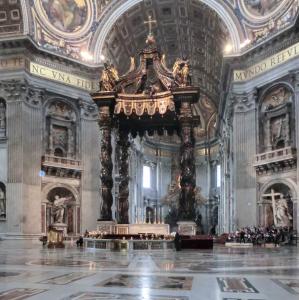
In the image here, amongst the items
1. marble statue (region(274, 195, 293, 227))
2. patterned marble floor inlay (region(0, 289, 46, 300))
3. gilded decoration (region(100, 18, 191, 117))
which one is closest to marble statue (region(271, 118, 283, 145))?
marble statue (region(274, 195, 293, 227))

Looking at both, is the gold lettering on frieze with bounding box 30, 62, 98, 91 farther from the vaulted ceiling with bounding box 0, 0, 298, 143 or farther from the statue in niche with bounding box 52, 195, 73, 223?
the statue in niche with bounding box 52, 195, 73, 223

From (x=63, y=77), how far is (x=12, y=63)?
2.92 meters

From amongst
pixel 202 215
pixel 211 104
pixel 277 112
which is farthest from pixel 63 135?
pixel 202 215

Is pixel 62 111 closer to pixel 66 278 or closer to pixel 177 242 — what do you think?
pixel 177 242

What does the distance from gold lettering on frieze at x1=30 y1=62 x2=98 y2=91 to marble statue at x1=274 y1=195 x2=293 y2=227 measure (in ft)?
37.3

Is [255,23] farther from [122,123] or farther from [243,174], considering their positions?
[122,123]

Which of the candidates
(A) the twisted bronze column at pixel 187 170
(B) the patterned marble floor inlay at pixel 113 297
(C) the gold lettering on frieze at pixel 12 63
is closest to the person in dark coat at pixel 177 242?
(A) the twisted bronze column at pixel 187 170

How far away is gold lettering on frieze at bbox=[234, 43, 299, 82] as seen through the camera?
2269 centimetres

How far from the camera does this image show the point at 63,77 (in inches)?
1035

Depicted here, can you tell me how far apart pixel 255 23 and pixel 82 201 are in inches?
485

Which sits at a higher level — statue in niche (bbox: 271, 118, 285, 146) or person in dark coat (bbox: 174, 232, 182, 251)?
statue in niche (bbox: 271, 118, 285, 146)

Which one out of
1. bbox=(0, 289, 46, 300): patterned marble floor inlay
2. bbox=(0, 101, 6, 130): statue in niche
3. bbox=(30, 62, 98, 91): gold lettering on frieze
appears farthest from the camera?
bbox=(30, 62, 98, 91): gold lettering on frieze

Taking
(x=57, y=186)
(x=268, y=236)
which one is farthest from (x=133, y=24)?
(x=268, y=236)

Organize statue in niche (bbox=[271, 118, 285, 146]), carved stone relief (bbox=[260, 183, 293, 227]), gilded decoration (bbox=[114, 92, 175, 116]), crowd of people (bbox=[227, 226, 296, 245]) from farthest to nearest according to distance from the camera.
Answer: statue in niche (bbox=[271, 118, 285, 146]) → carved stone relief (bbox=[260, 183, 293, 227]) → crowd of people (bbox=[227, 226, 296, 245]) → gilded decoration (bbox=[114, 92, 175, 116])
